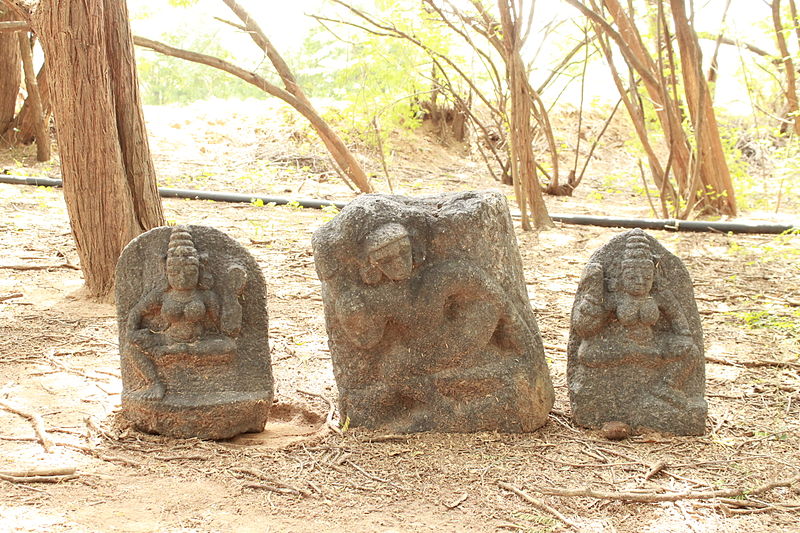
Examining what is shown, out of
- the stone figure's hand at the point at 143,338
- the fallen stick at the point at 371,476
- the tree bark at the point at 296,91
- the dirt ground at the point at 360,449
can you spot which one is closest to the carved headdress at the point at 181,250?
the stone figure's hand at the point at 143,338

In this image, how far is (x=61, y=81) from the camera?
6043 millimetres

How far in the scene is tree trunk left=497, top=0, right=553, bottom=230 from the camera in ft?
23.9

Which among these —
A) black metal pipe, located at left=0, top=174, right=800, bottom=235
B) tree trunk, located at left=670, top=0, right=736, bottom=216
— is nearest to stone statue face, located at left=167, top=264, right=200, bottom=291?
black metal pipe, located at left=0, top=174, right=800, bottom=235

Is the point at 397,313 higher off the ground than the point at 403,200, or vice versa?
the point at 403,200

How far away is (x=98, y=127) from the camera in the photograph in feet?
19.9

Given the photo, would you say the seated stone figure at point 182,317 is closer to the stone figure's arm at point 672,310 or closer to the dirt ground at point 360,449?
the dirt ground at point 360,449

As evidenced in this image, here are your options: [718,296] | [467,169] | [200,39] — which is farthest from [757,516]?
[200,39]

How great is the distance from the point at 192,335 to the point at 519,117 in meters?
4.45

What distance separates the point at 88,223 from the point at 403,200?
10.4ft

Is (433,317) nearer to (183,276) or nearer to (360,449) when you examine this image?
(360,449)

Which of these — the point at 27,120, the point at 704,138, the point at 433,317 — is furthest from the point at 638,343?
the point at 27,120

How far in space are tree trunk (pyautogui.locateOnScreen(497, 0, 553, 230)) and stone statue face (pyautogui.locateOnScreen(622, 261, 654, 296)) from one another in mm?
3708

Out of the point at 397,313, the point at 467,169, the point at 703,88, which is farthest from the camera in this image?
the point at 467,169

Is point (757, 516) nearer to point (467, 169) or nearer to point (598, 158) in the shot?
point (467, 169)
